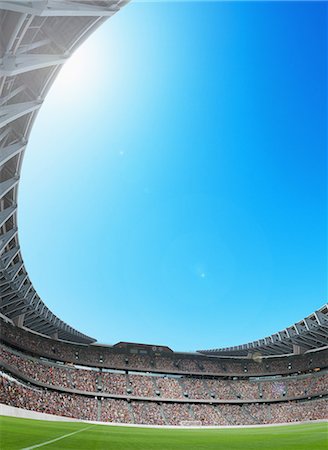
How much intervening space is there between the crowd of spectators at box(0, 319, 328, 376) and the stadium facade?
6.7 inches

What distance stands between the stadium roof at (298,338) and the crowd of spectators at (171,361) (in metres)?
1.99

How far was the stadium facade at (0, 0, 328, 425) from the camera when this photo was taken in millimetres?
35031

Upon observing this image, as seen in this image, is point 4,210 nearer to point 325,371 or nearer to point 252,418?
point 252,418

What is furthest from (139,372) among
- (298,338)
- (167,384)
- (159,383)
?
(298,338)

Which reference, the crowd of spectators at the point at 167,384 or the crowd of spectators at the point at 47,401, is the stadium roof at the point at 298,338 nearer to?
the crowd of spectators at the point at 167,384

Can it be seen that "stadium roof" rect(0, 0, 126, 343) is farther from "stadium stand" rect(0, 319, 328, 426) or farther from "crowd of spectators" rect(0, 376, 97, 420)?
"stadium stand" rect(0, 319, 328, 426)

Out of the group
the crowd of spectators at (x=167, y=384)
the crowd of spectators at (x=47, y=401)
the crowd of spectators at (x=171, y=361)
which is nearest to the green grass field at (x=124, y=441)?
the crowd of spectators at (x=47, y=401)

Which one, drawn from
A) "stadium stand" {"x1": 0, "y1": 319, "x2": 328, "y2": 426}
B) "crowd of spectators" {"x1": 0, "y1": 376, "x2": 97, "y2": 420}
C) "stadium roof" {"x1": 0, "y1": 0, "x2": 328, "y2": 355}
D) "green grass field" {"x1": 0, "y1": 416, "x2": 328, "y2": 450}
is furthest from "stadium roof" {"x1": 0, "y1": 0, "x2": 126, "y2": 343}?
"stadium stand" {"x1": 0, "y1": 319, "x2": 328, "y2": 426}

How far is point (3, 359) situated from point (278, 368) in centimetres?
4569

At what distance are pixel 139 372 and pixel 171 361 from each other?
6445mm

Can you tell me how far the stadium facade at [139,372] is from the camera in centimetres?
3503

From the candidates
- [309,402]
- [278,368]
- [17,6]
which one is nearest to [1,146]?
[17,6]

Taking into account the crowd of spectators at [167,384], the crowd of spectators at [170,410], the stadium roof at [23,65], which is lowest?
the crowd of spectators at [170,410]

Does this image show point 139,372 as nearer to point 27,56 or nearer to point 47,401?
point 47,401
